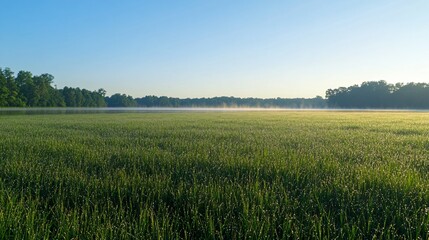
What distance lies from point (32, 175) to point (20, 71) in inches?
4496

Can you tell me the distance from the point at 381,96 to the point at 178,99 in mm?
117754

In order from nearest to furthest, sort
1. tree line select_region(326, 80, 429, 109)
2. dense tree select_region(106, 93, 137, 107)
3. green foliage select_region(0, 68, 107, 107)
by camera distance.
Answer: green foliage select_region(0, 68, 107, 107) → tree line select_region(326, 80, 429, 109) → dense tree select_region(106, 93, 137, 107)

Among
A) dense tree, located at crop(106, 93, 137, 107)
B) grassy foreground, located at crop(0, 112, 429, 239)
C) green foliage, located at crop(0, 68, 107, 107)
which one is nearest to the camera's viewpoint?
grassy foreground, located at crop(0, 112, 429, 239)

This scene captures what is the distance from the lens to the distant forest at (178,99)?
300ft

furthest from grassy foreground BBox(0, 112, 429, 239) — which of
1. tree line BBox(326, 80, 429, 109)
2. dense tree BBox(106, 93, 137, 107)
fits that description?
dense tree BBox(106, 93, 137, 107)

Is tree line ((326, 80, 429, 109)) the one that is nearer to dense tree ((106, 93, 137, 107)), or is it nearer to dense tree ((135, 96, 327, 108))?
dense tree ((135, 96, 327, 108))

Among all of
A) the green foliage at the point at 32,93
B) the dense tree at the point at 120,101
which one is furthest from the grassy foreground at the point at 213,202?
the dense tree at the point at 120,101

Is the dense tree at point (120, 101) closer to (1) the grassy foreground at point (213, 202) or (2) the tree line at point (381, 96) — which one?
(2) the tree line at point (381, 96)

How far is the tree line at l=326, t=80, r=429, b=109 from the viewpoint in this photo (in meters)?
110

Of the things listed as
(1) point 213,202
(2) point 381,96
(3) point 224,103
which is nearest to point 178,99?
(3) point 224,103

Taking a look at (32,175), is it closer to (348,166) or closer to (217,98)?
(348,166)

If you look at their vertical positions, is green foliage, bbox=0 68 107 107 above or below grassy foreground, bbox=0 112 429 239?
above

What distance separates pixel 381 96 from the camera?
122 m

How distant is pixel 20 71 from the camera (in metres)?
96.4
